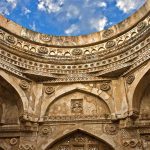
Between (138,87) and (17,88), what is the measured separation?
12.5 feet

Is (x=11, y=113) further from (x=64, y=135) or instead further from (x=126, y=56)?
(x=126, y=56)

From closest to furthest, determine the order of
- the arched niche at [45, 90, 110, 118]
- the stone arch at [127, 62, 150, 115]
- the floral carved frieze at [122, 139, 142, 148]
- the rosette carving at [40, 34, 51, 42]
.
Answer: the floral carved frieze at [122, 139, 142, 148] → the stone arch at [127, 62, 150, 115] → the arched niche at [45, 90, 110, 118] → the rosette carving at [40, 34, 51, 42]

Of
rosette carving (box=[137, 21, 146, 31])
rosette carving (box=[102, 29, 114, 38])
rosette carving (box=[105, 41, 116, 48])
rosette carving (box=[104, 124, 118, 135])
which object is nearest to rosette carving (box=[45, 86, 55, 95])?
rosette carving (box=[104, 124, 118, 135])

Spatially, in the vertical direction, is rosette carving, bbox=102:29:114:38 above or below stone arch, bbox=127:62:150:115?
above

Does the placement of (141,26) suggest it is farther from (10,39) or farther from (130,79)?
(10,39)

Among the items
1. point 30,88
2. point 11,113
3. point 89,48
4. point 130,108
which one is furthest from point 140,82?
point 11,113

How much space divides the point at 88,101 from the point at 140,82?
5.95 ft

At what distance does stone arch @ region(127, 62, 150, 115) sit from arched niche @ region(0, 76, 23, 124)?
345cm

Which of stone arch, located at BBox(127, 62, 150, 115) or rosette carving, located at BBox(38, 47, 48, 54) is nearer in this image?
stone arch, located at BBox(127, 62, 150, 115)

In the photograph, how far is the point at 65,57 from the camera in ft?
31.0

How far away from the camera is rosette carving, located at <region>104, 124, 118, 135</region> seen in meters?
7.84

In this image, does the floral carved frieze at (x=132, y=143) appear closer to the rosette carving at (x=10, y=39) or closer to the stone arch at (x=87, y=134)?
the stone arch at (x=87, y=134)

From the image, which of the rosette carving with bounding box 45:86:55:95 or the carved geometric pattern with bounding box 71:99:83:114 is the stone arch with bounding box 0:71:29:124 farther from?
the carved geometric pattern with bounding box 71:99:83:114

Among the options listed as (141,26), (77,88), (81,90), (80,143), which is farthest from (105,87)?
(141,26)
